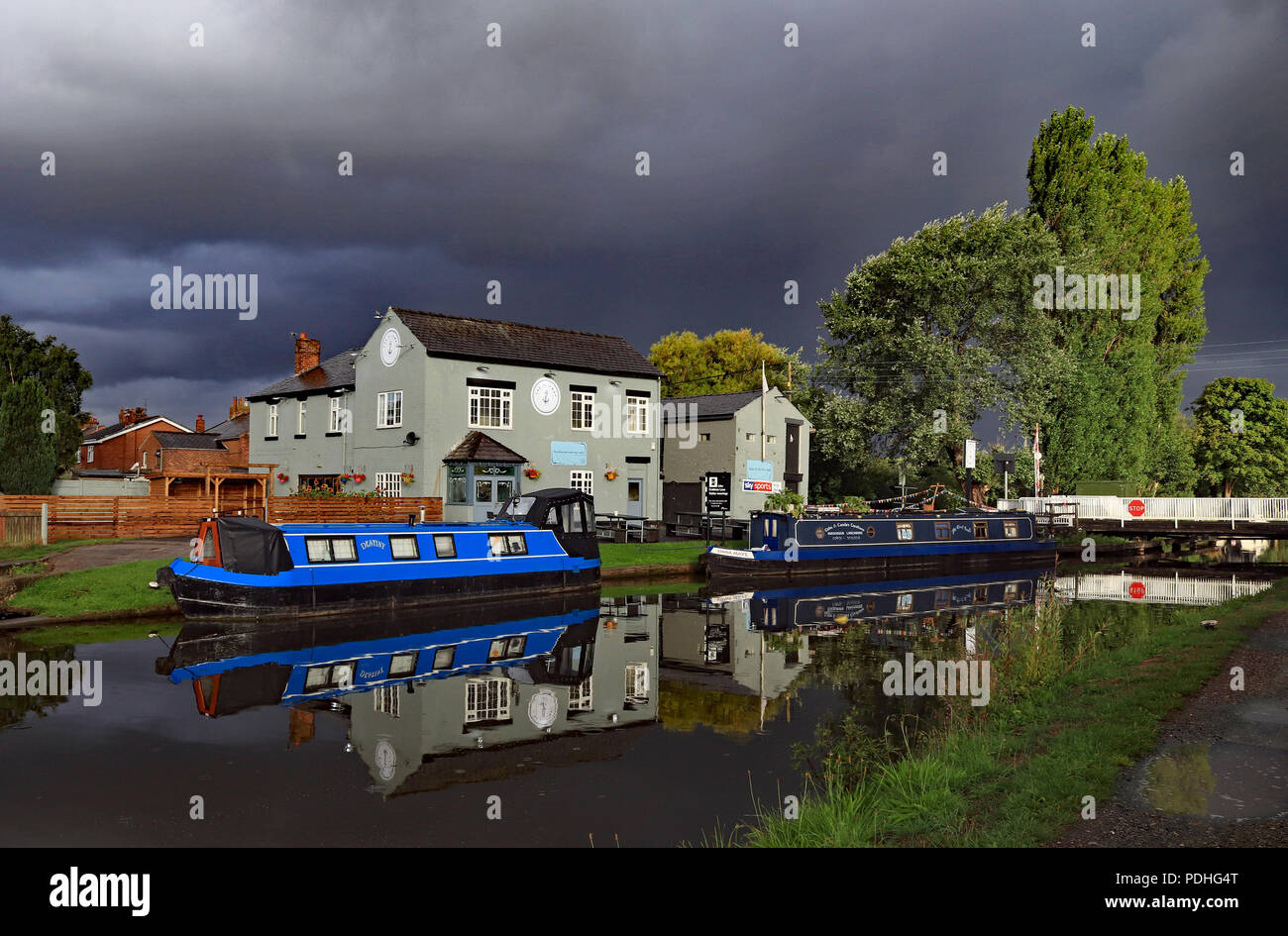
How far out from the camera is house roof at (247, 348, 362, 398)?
37750 millimetres

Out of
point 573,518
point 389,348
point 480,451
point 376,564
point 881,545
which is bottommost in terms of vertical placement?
point 881,545

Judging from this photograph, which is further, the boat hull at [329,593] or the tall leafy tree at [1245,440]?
the tall leafy tree at [1245,440]

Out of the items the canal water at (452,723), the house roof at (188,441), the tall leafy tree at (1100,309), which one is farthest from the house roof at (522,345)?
the house roof at (188,441)

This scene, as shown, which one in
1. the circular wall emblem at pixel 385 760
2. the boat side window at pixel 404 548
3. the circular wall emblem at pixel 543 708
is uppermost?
the boat side window at pixel 404 548

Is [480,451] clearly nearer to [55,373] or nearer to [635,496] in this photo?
[635,496]

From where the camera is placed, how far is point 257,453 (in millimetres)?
41594

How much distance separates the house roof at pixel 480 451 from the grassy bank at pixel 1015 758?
2192cm

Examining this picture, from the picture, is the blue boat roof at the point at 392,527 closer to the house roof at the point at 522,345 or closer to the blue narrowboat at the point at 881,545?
the blue narrowboat at the point at 881,545

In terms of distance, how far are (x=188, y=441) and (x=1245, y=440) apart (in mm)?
74212

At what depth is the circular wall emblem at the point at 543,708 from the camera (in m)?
11.9

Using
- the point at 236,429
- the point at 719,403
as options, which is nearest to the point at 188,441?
the point at 236,429

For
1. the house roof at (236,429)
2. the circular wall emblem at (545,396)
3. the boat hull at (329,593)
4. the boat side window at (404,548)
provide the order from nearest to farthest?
the boat hull at (329,593) < the boat side window at (404,548) < the circular wall emblem at (545,396) < the house roof at (236,429)

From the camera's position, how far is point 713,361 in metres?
62.2

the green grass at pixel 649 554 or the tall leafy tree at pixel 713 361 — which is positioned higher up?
the tall leafy tree at pixel 713 361
